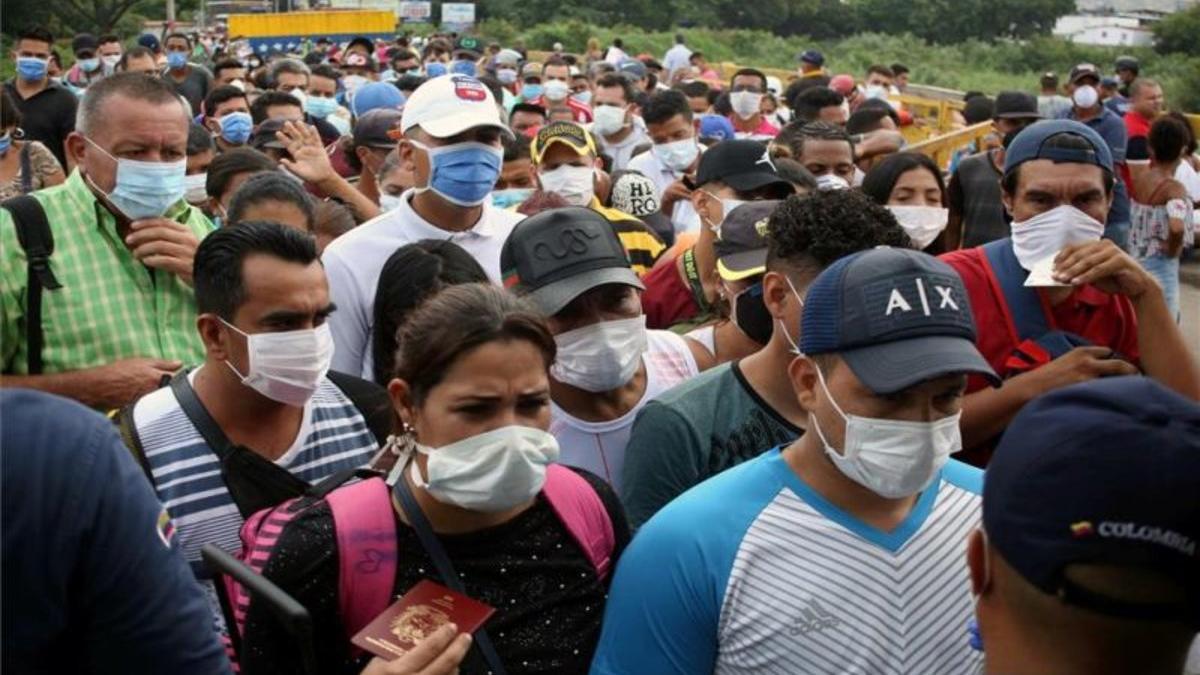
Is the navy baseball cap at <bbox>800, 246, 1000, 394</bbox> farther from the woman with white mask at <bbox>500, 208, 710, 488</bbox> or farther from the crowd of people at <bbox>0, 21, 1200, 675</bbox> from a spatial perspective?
the woman with white mask at <bbox>500, 208, 710, 488</bbox>

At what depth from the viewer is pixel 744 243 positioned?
15.4 feet

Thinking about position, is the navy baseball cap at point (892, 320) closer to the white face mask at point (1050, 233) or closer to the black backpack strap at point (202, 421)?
the white face mask at point (1050, 233)

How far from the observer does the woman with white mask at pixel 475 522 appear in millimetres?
2812

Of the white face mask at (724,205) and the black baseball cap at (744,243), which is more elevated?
the black baseball cap at (744,243)

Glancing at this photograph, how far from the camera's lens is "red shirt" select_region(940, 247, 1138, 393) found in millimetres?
4250

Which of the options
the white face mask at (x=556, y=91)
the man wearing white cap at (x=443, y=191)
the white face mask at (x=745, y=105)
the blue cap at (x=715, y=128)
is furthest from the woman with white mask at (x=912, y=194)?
the white face mask at (x=556, y=91)

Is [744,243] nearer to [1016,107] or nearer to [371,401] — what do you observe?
[371,401]

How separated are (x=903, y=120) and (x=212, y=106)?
941cm

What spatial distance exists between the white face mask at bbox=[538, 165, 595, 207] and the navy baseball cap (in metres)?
4.61

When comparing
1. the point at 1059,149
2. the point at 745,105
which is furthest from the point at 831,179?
the point at 745,105

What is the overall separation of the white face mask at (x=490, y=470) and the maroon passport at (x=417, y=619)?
0.28 metres

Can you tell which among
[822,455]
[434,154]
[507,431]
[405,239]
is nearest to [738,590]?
[822,455]

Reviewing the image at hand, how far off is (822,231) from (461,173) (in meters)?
2.17

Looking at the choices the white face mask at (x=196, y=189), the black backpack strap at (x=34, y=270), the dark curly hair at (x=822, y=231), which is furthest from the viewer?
the white face mask at (x=196, y=189)
